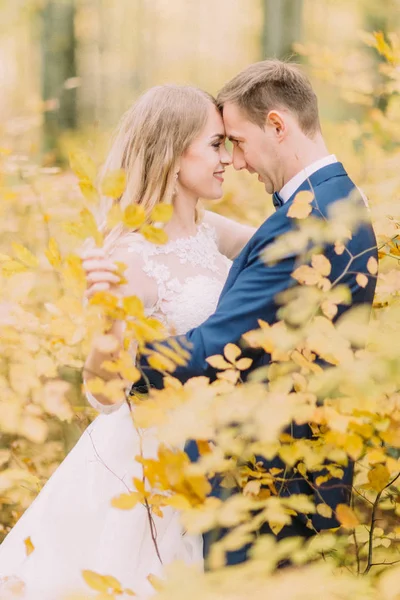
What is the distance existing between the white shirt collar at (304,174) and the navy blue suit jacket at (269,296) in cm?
15

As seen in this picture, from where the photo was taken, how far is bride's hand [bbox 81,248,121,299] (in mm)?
1638

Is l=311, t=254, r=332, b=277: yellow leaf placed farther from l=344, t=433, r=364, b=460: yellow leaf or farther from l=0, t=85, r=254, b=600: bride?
l=0, t=85, r=254, b=600: bride

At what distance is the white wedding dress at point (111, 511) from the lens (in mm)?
2361

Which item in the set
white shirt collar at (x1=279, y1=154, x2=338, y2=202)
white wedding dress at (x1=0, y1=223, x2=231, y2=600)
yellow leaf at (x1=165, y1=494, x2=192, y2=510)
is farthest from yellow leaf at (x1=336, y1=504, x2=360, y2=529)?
white shirt collar at (x1=279, y1=154, x2=338, y2=202)

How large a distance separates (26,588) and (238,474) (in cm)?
101

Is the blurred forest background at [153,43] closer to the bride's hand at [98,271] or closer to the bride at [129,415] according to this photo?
the bride at [129,415]

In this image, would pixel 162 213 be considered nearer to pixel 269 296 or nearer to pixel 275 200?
pixel 269 296

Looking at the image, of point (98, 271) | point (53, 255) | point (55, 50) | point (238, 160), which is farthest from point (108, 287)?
point (55, 50)

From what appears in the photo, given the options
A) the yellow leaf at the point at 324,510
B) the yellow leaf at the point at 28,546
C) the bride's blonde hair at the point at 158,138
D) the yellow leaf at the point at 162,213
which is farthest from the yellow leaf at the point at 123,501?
the bride's blonde hair at the point at 158,138

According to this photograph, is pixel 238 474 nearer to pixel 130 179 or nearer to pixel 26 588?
pixel 26 588

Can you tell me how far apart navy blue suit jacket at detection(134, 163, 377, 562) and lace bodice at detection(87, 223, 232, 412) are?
0.96 ft

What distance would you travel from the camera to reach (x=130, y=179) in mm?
2650

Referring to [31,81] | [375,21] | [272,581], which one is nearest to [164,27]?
[31,81]

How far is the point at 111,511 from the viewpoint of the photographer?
2432mm
